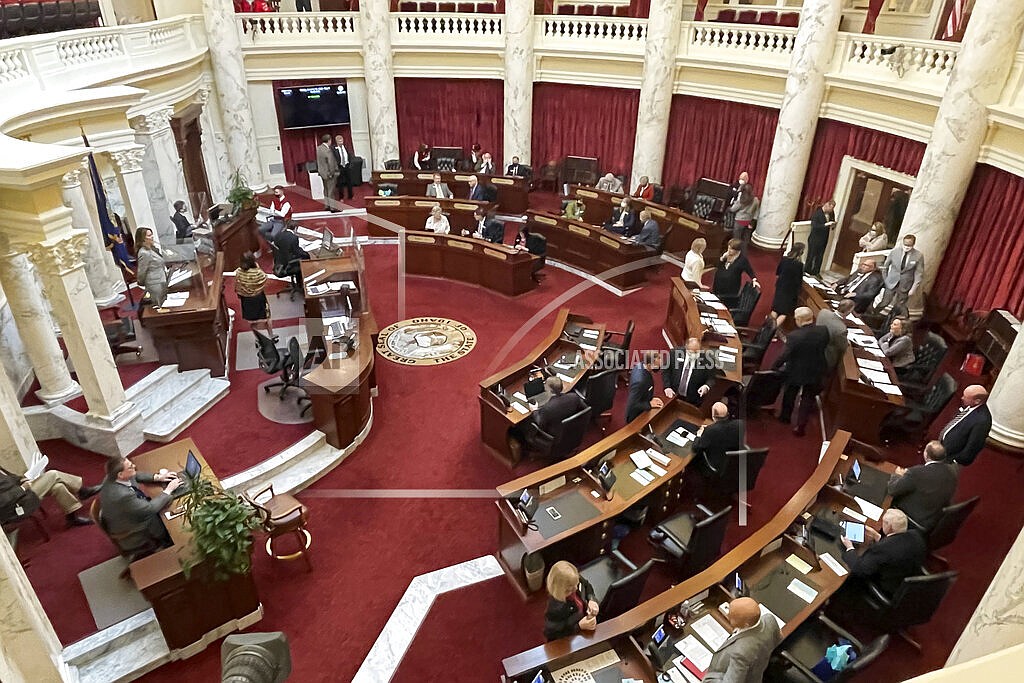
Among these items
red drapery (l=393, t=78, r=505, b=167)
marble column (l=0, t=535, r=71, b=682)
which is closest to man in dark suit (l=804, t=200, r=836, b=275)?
red drapery (l=393, t=78, r=505, b=167)

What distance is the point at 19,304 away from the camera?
6742 mm

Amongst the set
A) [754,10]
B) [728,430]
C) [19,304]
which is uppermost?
[754,10]

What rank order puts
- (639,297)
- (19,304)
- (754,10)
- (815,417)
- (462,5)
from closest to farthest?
(19,304)
(815,417)
(639,297)
(754,10)
(462,5)

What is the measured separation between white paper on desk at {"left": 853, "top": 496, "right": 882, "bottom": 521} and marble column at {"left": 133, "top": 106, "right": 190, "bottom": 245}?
37.0 feet

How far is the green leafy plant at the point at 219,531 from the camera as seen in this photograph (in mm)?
4965

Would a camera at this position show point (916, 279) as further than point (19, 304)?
Yes

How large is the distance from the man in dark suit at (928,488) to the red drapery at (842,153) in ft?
21.1

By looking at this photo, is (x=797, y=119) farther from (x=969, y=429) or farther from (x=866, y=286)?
(x=969, y=429)

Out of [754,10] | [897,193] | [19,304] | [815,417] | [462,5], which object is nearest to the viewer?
[19,304]

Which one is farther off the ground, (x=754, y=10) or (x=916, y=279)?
(x=754, y=10)

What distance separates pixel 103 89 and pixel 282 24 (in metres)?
7.77

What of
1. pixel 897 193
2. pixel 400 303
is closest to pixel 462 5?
pixel 400 303

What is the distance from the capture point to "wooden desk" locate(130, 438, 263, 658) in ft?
16.4

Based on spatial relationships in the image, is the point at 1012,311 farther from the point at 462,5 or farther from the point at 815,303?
the point at 462,5
